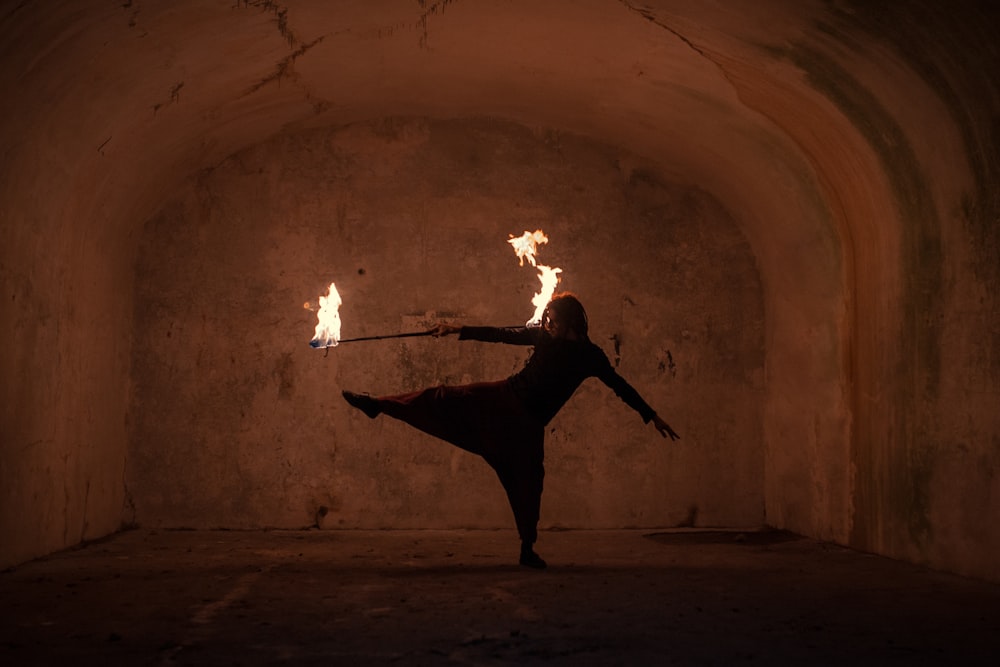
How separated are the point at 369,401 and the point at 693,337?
3.79 meters

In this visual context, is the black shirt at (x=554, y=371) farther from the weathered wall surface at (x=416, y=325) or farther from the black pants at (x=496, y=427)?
the weathered wall surface at (x=416, y=325)

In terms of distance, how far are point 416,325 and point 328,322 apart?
130 centimetres

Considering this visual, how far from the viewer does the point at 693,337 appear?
912cm

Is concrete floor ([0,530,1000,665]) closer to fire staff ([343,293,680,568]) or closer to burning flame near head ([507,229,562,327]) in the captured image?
fire staff ([343,293,680,568])

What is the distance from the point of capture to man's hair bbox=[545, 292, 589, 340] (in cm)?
649

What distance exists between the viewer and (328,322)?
7.77 m

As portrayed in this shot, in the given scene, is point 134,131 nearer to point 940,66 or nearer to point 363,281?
point 363,281

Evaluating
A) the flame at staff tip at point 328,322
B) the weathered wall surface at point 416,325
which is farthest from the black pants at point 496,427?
the weathered wall surface at point 416,325

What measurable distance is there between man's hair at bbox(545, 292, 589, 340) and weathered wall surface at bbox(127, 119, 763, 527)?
2.45 meters

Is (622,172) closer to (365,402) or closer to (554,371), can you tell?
(554,371)

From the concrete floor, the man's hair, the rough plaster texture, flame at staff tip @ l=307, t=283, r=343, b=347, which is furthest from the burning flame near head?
A: the concrete floor

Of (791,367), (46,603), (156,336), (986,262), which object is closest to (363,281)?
(156,336)

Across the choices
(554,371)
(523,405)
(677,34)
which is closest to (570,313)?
(554,371)

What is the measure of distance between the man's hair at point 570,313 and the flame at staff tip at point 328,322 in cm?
141
